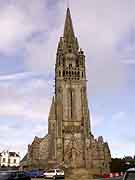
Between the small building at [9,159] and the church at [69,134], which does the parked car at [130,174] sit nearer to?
the church at [69,134]

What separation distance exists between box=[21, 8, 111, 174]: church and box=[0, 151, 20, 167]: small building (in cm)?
3748

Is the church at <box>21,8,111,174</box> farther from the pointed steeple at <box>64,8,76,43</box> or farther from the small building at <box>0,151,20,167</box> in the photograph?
the small building at <box>0,151,20,167</box>

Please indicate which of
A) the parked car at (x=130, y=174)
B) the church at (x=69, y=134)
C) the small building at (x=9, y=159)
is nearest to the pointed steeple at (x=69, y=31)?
the church at (x=69, y=134)

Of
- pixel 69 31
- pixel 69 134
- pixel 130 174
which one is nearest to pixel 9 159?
pixel 69 134

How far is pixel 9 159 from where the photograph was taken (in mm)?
124375

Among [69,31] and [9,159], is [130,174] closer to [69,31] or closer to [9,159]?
[69,31]

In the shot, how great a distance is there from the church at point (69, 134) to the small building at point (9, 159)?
123 feet

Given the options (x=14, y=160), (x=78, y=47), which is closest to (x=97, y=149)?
(x=78, y=47)

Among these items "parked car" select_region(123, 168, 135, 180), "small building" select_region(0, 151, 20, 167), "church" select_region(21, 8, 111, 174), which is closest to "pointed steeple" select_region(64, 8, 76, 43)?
"church" select_region(21, 8, 111, 174)

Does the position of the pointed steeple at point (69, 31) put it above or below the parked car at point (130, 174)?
above

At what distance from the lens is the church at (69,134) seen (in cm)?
8212

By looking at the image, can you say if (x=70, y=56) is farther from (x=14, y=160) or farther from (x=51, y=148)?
(x=14, y=160)

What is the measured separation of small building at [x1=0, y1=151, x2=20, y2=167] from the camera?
122500mm

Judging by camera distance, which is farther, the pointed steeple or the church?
the pointed steeple
